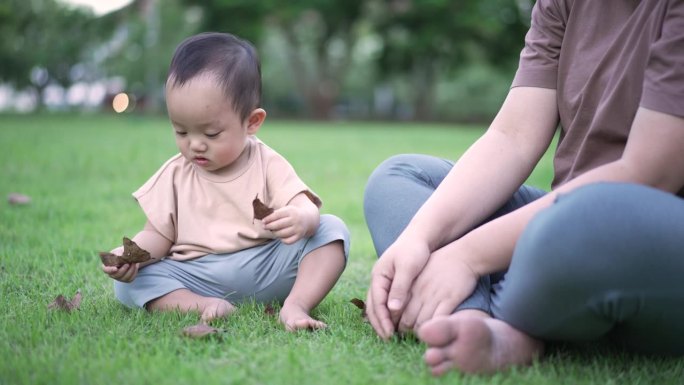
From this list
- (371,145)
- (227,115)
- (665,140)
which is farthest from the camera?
(371,145)

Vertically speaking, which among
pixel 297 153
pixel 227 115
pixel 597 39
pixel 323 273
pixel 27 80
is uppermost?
pixel 597 39

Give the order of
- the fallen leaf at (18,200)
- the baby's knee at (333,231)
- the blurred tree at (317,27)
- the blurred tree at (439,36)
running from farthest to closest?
the blurred tree at (317,27) → the blurred tree at (439,36) → the fallen leaf at (18,200) → the baby's knee at (333,231)

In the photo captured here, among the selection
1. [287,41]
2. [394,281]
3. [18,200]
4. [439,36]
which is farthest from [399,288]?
[287,41]

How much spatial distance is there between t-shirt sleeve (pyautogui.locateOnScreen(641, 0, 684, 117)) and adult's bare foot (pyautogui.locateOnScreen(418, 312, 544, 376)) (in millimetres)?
641

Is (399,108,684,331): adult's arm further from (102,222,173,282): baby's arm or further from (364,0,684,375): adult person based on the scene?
(102,222,173,282): baby's arm

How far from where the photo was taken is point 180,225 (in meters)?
2.58

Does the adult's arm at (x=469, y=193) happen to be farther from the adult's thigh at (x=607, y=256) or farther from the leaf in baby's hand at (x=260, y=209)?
the leaf in baby's hand at (x=260, y=209)

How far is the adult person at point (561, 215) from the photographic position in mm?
1616

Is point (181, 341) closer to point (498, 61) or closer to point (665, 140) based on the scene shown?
point (665, 140)

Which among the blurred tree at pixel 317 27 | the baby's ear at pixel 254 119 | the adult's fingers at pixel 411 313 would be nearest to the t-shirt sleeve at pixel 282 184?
the baby's ear at pixel 254 119

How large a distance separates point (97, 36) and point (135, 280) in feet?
118

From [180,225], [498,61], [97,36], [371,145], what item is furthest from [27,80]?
[180,225]

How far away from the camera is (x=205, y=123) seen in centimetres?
241

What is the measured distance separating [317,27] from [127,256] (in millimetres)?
29072
